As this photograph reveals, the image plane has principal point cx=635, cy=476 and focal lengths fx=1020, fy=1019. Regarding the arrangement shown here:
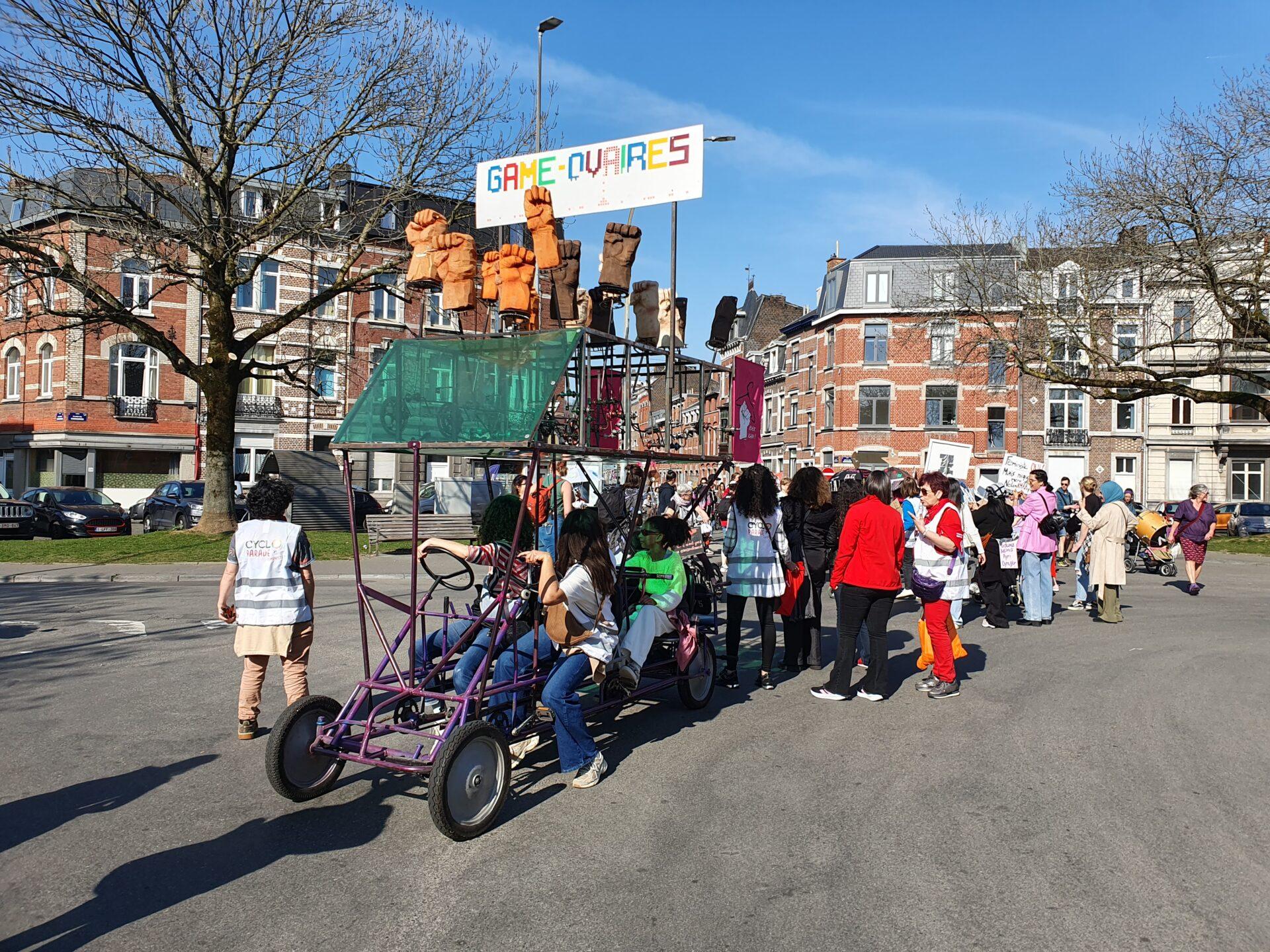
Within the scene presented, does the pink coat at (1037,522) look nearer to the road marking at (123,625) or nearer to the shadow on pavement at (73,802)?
the shadow on pavement at (73,802)

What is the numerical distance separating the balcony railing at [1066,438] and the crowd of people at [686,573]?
39.5 metres

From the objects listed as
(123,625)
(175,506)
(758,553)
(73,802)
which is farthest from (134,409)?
(73,802)

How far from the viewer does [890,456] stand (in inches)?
1998

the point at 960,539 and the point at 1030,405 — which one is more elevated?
the point at 1030,405

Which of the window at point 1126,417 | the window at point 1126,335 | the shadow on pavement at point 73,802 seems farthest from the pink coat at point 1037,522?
the window at point 1126,417

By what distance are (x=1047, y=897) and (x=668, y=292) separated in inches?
203

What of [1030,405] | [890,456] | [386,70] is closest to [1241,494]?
[1030,405]

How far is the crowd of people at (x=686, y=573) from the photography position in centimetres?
589

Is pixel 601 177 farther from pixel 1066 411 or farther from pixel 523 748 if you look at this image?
pixel 1066 411

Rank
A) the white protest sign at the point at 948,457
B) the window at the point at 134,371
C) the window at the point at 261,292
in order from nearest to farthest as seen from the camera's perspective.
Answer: the white protest sign at the point at 948,457, the window at the point at 134,371, the window at the point at 261,292

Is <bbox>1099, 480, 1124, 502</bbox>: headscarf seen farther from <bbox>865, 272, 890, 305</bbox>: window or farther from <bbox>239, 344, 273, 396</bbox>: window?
<bbox>865, 272, 890, 305</bbox>: window

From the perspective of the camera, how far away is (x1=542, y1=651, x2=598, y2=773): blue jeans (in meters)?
5.71

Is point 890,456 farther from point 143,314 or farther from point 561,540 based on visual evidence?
point 561,540

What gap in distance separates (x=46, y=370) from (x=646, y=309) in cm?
4125
